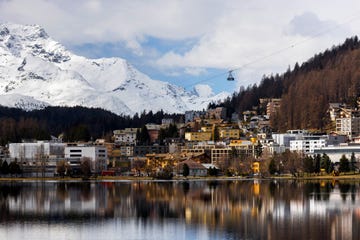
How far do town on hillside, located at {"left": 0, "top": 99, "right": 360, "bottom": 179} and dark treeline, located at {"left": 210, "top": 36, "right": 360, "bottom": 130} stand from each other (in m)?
2.96

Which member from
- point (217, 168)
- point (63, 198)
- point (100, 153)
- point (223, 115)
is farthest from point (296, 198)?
point (223, 115)

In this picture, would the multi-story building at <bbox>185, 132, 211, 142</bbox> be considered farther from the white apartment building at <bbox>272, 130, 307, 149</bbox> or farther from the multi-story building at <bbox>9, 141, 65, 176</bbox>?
the multi-story building at <bbox>9, 141, 65, 176</bbox>

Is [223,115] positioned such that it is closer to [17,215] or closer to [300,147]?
[300,147]

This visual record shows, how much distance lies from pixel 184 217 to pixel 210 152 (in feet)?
254

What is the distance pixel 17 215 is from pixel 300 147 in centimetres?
7395

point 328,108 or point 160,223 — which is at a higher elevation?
point 328,108

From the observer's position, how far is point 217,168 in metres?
99.8

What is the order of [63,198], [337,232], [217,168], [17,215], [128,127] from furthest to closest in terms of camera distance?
1. [128,127]
2. [217,168]
3. [63,198]
4. [17,215]
5. [337,232]

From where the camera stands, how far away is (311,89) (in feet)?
449

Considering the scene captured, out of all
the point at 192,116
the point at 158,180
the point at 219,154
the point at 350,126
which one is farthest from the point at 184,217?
the point at 192,116

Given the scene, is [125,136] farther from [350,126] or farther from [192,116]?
[350,126]

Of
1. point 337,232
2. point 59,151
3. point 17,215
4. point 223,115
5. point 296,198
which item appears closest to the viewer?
point 337,232

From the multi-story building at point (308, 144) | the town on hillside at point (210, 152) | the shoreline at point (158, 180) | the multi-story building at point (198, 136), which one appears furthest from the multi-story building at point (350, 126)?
the shoreline at point (158, 180)

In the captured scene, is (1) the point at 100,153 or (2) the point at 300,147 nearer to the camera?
(2) the point at 300,147
